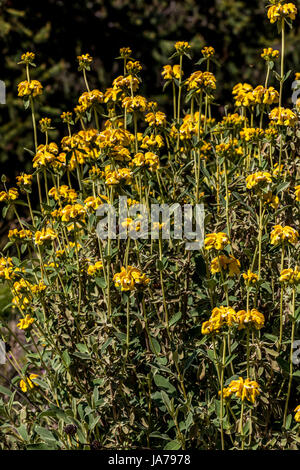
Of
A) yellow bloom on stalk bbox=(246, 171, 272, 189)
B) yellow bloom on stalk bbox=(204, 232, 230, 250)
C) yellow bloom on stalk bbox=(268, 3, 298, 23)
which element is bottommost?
yellow bloom on stalk bbox=(204, 232, 230, 250)

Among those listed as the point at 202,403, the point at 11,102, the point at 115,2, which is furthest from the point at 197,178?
the point at 115,2

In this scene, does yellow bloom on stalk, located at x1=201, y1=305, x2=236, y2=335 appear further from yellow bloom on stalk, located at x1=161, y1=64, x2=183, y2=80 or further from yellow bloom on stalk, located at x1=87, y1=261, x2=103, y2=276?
yellow bloom on stalk, located at x1=161, y1=64, x2=183, y2=80

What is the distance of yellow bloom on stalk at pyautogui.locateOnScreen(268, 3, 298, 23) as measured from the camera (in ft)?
6.56

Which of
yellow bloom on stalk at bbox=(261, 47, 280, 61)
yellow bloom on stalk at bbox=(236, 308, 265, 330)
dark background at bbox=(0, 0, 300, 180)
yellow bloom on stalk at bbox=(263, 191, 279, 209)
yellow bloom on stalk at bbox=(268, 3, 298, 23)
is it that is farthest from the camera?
dark background at bbox=(0, 0, 300, 180)

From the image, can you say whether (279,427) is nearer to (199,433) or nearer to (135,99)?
(199,433)

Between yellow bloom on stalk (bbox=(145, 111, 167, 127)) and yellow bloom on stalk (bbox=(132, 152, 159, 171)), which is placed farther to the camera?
yellow bloom on stalk (bbox=(145, 111, 167, 127))

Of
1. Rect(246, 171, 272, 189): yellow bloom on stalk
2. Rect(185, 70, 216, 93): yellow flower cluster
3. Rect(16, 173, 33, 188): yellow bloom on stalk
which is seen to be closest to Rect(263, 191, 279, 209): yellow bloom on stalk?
Rect(246, 171, 272, 189): yellow bloom on stalk

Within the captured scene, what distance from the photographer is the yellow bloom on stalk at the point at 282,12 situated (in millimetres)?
2000

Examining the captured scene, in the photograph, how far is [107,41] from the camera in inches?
197

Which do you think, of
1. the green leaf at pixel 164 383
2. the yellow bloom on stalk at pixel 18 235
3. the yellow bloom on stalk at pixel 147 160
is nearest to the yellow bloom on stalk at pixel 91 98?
the yellow bloom on stalk at pixel 147 160

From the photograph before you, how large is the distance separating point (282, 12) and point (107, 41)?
126 inches

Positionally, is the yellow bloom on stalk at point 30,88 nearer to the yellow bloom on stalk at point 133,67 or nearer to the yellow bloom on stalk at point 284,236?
the yellow bloom on stalk at point 133,67

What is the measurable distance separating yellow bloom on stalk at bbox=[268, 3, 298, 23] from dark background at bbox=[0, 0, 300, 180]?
9.46 ft

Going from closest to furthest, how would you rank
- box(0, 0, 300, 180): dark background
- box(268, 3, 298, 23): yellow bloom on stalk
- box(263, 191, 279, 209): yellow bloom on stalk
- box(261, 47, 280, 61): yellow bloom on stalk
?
box(263, 191, 279, 209): yellow bloom on stalk, box(268, 3, 298, 23): yellow bloom on stalk, box(261, 47, 280, 61): yellow bloom on stalk, box(0, 0, 300, 180): dark background
